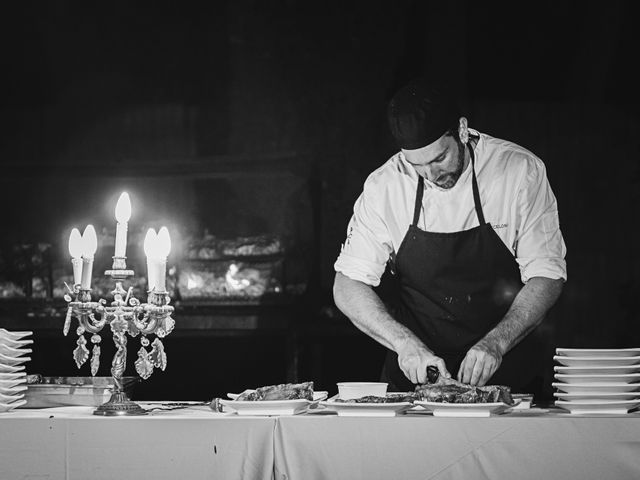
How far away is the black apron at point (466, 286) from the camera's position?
3.37 m

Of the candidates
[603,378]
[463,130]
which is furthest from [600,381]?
[463,130]

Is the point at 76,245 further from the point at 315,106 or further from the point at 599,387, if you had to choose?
the point at 315,106

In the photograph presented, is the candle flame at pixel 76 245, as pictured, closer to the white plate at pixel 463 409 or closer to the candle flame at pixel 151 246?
the candle flame at pixel 151 246

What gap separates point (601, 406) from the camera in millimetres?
2400

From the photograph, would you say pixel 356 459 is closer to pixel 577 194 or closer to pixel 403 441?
pixel 403 441

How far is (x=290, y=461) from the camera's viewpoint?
226 centimetres

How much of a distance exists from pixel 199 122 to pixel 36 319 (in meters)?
1.30

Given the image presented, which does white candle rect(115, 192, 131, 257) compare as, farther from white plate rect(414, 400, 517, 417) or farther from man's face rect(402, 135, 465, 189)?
man's face rect(402, 135, 465, 189)

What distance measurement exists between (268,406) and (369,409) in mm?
266

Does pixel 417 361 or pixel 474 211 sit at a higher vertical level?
pixel 474 211

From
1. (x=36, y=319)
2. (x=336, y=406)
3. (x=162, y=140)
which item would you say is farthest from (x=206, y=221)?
(x=336, y=406)

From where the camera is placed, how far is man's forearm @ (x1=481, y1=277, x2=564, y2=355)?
296 centimetres

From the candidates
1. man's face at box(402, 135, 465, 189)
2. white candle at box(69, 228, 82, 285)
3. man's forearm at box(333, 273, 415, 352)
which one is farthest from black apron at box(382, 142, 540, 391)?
white candle at box(69, 228, 82, 285)

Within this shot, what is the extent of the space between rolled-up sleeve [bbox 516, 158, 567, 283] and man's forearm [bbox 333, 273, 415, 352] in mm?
509
